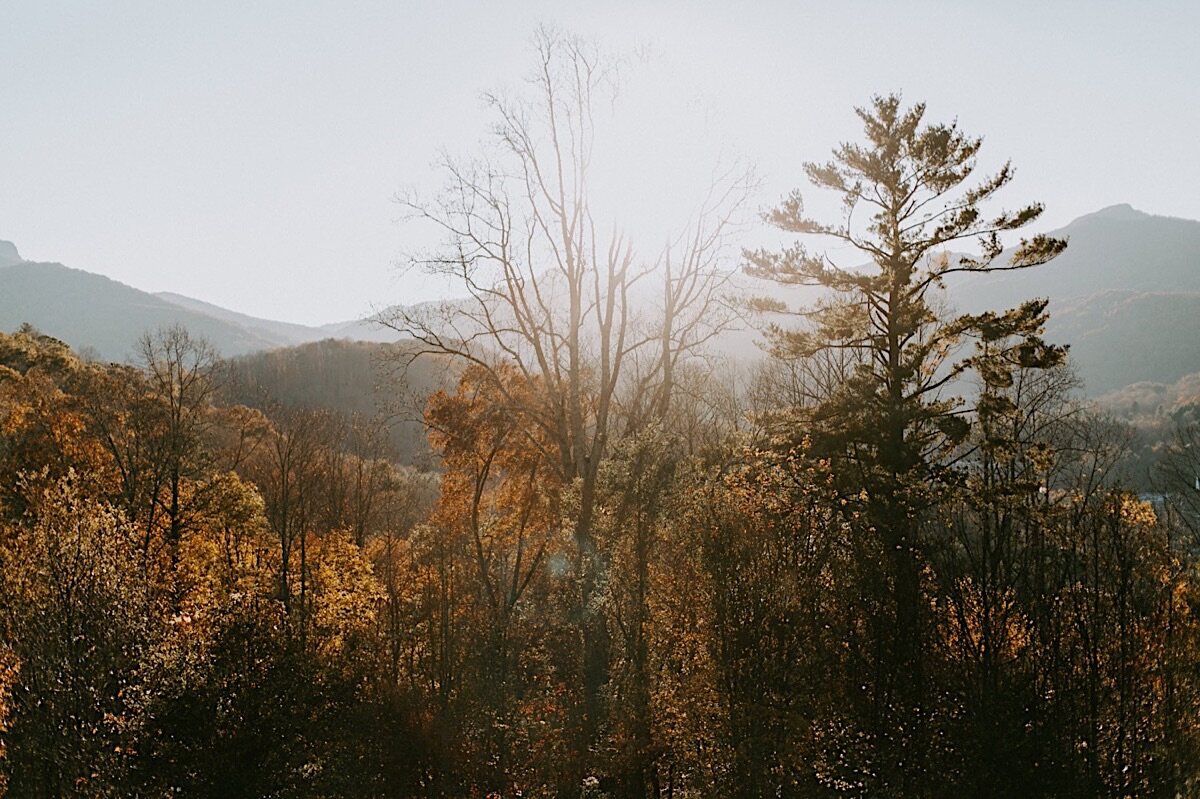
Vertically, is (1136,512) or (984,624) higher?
(1136,512)

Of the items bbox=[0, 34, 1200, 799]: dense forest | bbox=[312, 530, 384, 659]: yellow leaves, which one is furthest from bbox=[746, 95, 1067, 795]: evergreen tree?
bbox=[312, 530, 384, 659]: yellow leaves

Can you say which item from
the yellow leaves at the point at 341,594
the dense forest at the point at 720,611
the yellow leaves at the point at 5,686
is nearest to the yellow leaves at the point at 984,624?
the dense forest at the point at 720,611

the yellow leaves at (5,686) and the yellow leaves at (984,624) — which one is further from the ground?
the yellow leaves at (984,624)

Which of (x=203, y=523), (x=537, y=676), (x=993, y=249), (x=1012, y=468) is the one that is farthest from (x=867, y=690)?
(x=203, y=523)

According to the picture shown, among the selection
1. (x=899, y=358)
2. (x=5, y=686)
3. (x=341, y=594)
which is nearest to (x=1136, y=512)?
(x=899, y=358)

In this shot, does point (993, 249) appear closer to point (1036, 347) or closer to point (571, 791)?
point (1036, 347)

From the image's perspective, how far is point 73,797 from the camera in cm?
1350

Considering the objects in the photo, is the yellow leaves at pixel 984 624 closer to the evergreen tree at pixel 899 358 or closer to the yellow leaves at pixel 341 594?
the evergreen tree at pixel 899 358

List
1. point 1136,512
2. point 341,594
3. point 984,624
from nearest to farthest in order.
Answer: point 984,624 < point 1136,512 < point 341,594

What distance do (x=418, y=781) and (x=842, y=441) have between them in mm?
12340

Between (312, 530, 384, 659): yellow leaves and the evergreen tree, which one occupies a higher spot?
the evergreen tree

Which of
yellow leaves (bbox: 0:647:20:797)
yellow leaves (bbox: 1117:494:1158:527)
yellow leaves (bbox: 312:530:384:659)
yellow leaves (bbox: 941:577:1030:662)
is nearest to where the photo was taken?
yellow leaves (bbox: 941:577:1030:662)

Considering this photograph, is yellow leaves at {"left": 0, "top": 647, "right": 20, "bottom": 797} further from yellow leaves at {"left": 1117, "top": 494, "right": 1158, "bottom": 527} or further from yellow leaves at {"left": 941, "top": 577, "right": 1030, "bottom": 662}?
yellow leaves at {"left": 1117, "top": 494, "right": 1158, "bottom": 527}

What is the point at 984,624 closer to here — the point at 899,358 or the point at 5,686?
the point at 899,358
